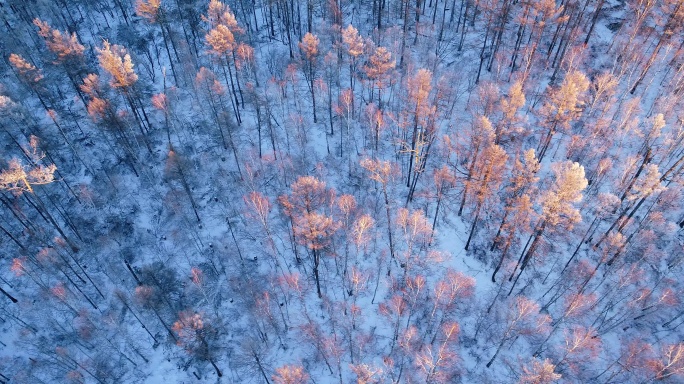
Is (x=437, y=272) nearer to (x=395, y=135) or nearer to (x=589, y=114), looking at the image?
(x=395, y=135)

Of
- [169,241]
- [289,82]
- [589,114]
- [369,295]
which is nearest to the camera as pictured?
[369,295]

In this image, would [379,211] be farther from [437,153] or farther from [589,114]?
[589,114]

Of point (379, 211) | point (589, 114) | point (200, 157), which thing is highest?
point (589, 114)

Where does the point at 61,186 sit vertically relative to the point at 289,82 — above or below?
below

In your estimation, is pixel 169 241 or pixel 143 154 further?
pixel 143 154

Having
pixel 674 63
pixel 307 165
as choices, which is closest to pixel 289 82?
pixel 307 165

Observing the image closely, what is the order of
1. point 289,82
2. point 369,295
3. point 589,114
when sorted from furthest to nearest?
point 289,82, point 589,114, point 369,295
